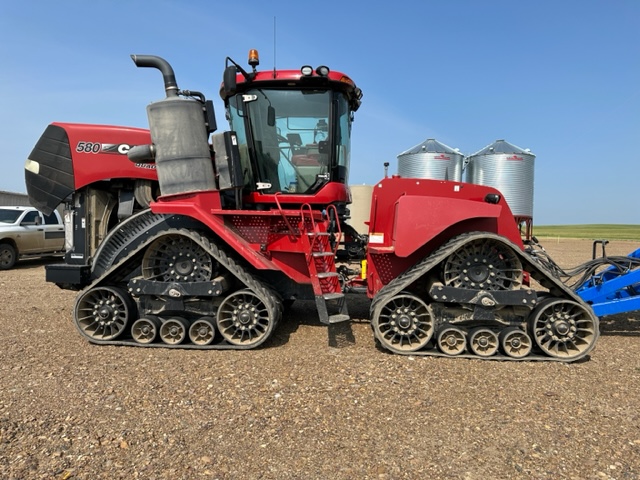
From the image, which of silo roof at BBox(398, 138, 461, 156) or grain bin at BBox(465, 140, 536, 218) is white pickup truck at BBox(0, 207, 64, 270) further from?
grain bin at BBox(465, 140, 536, 218)

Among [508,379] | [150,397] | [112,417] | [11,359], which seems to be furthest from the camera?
[11,359]

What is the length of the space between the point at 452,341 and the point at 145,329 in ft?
10.7

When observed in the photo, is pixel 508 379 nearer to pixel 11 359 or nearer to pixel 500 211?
pixel 500 211

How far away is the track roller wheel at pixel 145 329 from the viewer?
4.57 meters

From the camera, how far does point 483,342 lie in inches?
167

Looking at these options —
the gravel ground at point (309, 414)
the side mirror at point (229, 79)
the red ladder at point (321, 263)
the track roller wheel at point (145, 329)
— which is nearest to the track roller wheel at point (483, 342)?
the gravel ground at point (309, 414)

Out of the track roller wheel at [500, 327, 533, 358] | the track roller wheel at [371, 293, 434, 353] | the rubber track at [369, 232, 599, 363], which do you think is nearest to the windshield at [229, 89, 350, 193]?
the rubber track at [369, 232, 599, 363]

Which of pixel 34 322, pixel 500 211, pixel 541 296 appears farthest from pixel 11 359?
pixel 541 296

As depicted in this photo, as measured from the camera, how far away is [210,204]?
4672mm

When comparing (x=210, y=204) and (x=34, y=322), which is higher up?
(x=210, y=204)

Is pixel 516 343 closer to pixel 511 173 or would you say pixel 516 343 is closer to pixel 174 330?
pixel 174 330

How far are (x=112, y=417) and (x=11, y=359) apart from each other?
1935 mm

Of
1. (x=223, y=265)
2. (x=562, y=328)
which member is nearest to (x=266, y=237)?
(x=223, y=265)

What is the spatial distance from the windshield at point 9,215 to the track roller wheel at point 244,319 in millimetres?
10274
